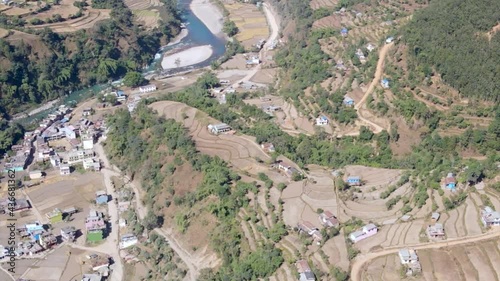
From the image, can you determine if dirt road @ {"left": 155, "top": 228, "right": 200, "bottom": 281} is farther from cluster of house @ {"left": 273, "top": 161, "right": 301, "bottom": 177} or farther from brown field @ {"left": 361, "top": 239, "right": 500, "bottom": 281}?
brown field @ {"left": 361, "top": 239, "right": 500, "bottom": 281}

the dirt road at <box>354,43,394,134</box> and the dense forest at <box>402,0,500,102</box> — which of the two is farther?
the dirt road at <box>354,43,394,134</box>

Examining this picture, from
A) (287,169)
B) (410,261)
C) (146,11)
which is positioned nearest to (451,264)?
(410,261)

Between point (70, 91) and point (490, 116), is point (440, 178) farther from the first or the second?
point (70, 91)

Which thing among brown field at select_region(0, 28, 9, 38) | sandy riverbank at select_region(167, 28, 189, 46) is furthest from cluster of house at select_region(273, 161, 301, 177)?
sandy riverbank at select_region(167, 28, 189, 46)

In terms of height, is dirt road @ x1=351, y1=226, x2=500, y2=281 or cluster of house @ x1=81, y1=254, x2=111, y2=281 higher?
dirt road @ x1=351, y1=226, x2=500, y2=281

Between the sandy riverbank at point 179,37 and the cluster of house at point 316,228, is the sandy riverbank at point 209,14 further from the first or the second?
the cluster of house at point 316,228

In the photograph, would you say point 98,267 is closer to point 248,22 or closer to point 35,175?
point 35,175
